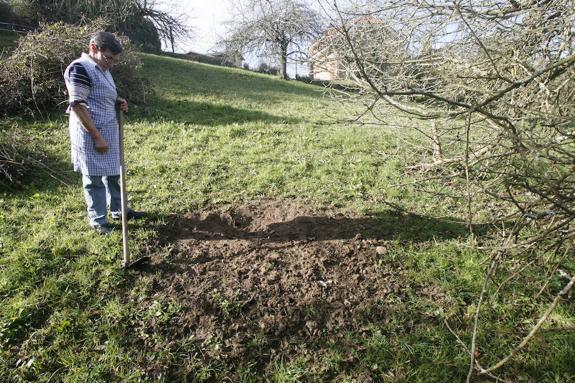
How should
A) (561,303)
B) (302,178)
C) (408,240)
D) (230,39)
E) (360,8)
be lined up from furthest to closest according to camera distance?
(230,39) < (302,178) < (360,8) < (408,240) < (561,303)

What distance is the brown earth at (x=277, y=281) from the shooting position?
2.61m

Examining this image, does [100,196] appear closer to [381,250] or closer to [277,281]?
[277,281]

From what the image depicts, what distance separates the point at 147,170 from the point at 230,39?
19388 millimetres

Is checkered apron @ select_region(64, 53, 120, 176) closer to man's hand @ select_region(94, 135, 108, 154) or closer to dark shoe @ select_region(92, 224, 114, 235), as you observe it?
man's hand @ select_region(94, 135, 108, 154)

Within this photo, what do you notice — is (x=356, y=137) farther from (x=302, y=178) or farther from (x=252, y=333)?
(x=252, y=333)

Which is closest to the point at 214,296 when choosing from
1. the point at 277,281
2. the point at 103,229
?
the point at 277,281

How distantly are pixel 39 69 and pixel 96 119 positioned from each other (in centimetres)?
510

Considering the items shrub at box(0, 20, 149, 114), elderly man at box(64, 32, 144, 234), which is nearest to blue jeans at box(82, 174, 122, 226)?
elderly man at box(64, 32, 144, 234)

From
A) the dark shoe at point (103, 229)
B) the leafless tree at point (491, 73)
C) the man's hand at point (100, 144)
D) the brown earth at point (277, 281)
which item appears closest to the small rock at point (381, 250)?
the brown earth at point (277, 281)

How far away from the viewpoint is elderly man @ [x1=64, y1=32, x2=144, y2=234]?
3148 millimetres

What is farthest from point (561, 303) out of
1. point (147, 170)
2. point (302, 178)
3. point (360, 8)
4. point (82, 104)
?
point (147, 170)

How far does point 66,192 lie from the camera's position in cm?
447

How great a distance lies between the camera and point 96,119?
3.39 m

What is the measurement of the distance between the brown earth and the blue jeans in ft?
2.41
